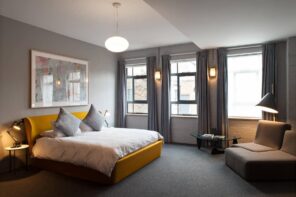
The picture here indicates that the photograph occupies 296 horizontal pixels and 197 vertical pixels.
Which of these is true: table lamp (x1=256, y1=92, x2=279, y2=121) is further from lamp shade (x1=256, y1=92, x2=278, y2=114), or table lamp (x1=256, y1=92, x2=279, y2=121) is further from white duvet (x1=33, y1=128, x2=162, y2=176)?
white duvet (x1=33, y1=128, x2=162, y2=176)

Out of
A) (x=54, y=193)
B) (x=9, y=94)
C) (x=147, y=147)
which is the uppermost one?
(x=9, y=94)

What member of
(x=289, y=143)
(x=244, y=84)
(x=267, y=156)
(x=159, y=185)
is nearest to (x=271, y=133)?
(x=289, y=143)

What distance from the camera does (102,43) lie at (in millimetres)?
5801

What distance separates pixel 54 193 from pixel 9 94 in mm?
2137

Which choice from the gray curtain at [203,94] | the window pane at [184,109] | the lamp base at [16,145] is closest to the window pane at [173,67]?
the gray curtain at [203,94]

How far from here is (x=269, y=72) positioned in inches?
190

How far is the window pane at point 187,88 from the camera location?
5.89 m

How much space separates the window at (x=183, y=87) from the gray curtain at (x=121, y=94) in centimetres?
162

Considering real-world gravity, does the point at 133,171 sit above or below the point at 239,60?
below

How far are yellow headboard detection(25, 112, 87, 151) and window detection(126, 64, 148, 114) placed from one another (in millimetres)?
2790

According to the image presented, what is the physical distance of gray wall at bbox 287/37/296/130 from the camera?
14.6ft

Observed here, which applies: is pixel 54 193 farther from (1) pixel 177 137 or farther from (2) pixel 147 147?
(1) pixel 177 137

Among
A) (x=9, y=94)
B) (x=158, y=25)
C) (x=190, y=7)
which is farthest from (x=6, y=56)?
(x=190, y=7)

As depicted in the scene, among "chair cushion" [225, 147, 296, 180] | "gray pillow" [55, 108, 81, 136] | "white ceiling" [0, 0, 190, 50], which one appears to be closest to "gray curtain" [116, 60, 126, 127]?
"white ceiling" [0, 0, 190, 50]
